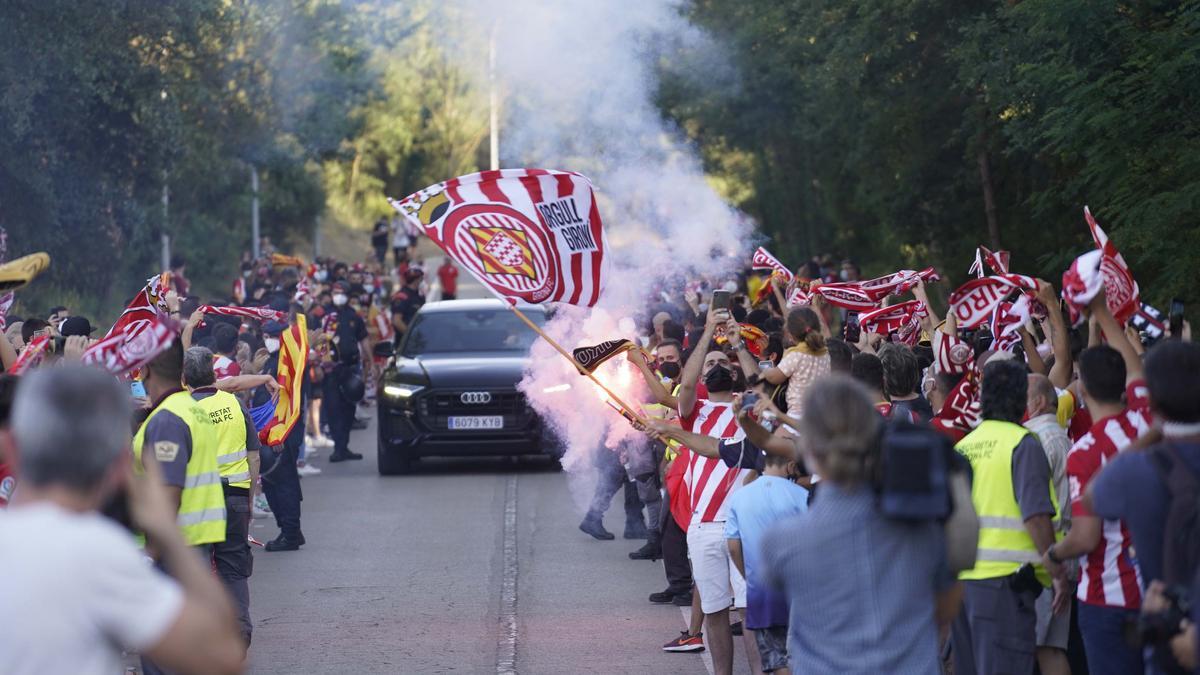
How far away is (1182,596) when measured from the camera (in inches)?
171

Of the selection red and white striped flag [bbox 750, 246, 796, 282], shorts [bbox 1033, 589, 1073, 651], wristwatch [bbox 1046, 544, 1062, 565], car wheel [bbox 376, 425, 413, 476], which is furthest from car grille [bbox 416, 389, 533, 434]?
wristwatch [bbox 1046, 544, 1062, 565]

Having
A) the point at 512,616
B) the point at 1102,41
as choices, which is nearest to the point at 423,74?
the point at 1102,41

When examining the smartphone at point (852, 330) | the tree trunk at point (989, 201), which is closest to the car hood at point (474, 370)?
the smartphone at point (852, 330)

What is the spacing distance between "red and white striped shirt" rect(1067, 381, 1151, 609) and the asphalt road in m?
3.49

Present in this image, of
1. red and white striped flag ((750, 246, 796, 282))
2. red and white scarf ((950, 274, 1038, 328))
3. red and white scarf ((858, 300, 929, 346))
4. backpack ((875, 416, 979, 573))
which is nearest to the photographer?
backpack ((875, 416, 979, 573))

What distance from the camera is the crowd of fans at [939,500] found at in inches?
172

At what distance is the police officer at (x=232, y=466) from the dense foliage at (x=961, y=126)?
7761 mm

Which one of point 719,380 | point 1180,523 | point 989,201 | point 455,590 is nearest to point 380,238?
point 989,201

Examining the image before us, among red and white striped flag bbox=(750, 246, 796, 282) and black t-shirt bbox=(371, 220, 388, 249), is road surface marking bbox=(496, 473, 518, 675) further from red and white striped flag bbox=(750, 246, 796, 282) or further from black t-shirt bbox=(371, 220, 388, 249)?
black t-shirt bbox=(371, 220, 388, 249)

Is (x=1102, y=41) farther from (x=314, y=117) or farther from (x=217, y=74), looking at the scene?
(x=314, y=117)

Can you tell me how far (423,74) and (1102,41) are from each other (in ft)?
160

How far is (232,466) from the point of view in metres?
8.92

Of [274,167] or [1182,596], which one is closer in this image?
[1182,596]

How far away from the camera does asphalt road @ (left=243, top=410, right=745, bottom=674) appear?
367 inches
